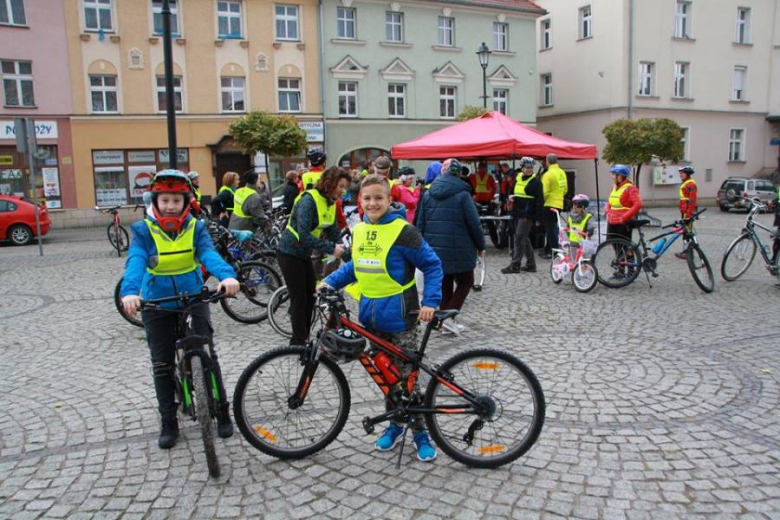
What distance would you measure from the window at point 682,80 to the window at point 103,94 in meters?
27.8

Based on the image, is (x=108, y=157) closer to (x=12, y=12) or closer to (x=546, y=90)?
(x=12, y=12)

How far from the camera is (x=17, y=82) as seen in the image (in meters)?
24.2

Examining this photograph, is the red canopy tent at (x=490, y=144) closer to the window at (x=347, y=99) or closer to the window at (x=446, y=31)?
the window at (x=347, y=99)

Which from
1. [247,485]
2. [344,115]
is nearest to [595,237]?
[247,485]

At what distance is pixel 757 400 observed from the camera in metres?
4.72

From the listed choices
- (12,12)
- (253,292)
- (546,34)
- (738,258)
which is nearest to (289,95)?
(12,12)

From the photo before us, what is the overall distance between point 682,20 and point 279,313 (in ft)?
114

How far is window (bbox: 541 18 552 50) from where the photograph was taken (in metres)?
36.9

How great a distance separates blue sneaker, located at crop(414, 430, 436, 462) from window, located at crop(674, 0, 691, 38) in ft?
117

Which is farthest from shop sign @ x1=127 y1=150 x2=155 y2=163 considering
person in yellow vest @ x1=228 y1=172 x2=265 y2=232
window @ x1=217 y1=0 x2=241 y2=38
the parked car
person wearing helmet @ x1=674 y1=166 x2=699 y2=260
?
the parked car

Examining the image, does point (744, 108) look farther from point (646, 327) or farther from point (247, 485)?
point (247, 485)

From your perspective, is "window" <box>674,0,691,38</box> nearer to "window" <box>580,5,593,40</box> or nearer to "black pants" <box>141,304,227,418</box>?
"window" <box>580,5,593,40</box>

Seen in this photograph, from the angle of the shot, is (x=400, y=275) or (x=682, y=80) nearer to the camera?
(x=400, y=275)

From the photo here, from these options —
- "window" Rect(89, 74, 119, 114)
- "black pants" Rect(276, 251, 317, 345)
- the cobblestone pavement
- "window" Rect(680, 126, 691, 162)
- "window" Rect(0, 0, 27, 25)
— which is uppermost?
"window" Rect(0, 0, 27, 25)
